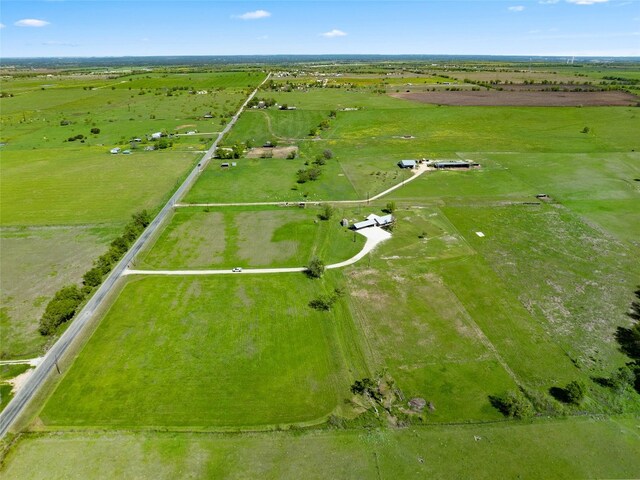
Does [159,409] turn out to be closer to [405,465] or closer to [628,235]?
[405,465]

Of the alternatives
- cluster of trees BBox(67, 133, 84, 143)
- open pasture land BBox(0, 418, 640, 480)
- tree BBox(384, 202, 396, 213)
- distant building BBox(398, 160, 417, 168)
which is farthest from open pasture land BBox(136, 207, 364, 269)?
cluster of trees BBox(67, 133, 84, 143)

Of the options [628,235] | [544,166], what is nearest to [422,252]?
[628,235]

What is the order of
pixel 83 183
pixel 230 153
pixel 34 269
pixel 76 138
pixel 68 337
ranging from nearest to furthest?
pixel 68 337, pixel 34 269, pixel 83 183, pixel 230 153, pixel 76 138

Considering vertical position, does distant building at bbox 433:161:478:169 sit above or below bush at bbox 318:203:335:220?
above

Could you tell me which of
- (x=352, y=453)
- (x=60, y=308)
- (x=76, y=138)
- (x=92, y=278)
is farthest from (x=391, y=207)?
(x=76, y=138)

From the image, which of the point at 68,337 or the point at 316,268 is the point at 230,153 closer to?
the point at 316,268

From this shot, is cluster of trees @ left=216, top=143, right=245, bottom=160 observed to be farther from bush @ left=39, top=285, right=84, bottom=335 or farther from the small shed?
bush @ left=39, top=285, right=84, bottom=335

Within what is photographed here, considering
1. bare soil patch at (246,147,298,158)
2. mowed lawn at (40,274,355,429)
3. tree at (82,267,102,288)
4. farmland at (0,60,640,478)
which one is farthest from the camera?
bare soil patch at (246,147,298,158)
